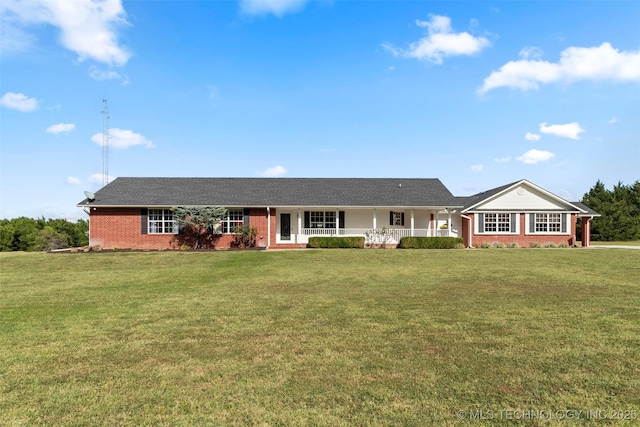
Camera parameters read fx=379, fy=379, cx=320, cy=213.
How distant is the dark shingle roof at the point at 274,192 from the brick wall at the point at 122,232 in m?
0.73

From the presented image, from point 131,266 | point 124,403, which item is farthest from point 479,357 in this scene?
point 131,266

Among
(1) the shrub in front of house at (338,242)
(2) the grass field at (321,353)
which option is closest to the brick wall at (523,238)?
(1) the shrub in front of house at (338,242)

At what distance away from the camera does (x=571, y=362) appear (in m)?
4.90

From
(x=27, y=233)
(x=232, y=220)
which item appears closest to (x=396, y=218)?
(x=232, y=220)

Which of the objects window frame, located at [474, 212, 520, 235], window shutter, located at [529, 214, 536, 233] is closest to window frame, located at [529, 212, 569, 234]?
window shutter, located at [529, 214, 536, 233]

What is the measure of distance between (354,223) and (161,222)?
1253 cm

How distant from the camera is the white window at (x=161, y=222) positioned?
2369cm

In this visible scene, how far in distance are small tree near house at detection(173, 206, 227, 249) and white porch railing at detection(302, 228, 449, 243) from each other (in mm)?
5752

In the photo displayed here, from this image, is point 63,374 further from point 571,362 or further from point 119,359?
point 571,362

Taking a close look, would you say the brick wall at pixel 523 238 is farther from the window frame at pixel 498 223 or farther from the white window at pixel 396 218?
the white window at pixel 396 218

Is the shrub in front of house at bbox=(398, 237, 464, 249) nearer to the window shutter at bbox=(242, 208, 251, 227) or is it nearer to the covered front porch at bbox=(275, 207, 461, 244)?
the covered front porch at bbox=(275, 207, 461, 244)

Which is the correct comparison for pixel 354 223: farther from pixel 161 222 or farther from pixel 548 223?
pixel 548 223

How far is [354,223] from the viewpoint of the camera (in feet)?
85.6

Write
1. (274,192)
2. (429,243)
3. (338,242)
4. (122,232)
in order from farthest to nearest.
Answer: (274,192)
(429,243)
(122,232)
(338,242)
